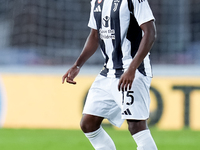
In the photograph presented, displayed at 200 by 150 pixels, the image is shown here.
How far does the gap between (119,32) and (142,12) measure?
0.87ft

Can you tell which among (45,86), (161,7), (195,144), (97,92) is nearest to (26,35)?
(45,86)

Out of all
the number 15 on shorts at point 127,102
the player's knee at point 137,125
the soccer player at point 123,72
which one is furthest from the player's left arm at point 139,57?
the player's knee at point 137,125

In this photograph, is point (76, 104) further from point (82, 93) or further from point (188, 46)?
point (188, 46)

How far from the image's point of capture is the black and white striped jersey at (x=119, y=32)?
2842 mm

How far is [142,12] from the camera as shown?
2711 mm

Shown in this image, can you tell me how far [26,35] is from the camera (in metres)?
8.77

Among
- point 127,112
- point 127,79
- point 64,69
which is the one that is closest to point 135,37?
point 127,79

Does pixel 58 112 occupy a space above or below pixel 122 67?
below

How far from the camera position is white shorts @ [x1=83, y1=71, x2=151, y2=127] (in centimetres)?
284

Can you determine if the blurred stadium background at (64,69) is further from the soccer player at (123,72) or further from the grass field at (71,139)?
the soccer player at (123,72)

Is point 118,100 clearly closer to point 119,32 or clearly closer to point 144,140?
point 144,140

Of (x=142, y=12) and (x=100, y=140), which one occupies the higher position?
(x=142, y=12)

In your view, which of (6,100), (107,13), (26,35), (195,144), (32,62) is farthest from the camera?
(26,35)

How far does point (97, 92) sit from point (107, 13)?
1.92 ft
